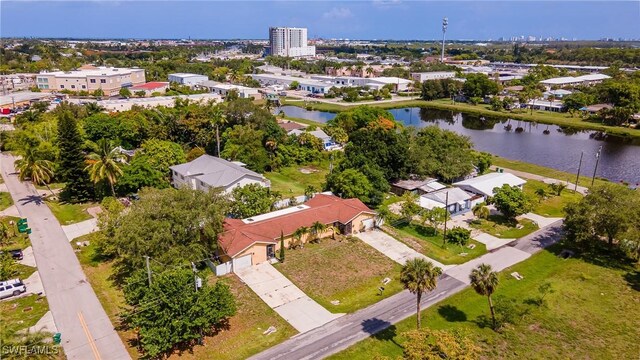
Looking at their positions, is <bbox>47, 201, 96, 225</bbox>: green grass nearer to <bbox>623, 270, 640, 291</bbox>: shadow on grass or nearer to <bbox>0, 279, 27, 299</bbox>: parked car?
<bbox>0, 279, 27, 299</bbox>: parked car

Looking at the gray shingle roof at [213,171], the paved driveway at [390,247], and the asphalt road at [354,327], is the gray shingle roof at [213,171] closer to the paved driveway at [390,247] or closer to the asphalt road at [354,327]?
the paved driveway at [390,247]

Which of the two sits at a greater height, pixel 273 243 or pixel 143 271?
pixel 143 271

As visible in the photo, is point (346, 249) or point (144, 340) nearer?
point (144, 340)

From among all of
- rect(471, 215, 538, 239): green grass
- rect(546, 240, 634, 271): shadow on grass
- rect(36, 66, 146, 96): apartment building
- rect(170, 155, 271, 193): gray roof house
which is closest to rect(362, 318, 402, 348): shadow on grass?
rect(471, 215, 538, 239): green grass

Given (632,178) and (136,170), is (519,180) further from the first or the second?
(136,170)

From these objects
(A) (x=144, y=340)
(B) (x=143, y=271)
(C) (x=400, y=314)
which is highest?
(B) (x=143, y=271)

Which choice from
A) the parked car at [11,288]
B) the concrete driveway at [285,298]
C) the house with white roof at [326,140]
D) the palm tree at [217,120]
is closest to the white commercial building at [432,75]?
the house with white roof at [326,140]

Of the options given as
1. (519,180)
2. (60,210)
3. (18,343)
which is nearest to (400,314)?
(18,343)

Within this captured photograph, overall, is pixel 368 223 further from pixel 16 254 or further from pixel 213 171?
pixel 16 254
